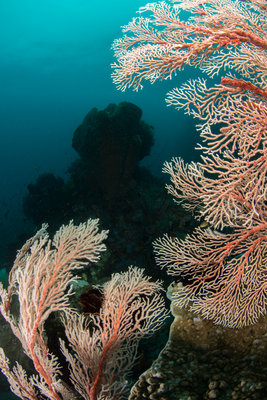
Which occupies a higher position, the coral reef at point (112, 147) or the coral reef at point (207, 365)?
the coral reef at point (112, 147)

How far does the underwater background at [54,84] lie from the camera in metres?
49.4

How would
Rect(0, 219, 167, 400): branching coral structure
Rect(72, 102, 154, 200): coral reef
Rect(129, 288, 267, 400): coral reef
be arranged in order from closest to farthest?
Rect(129, 288, 267, 400): coral reef, Rect(0, 219, 167, 400): branching coral structure, Rect(72, 102, 154, 200): coral reef

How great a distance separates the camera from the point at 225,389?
2215 mm

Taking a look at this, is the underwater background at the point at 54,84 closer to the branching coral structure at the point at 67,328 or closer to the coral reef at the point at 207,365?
the coral reef at the point at 207,365

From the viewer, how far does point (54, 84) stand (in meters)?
62.7

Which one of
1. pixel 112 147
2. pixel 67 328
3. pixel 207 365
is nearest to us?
pixel 207 365

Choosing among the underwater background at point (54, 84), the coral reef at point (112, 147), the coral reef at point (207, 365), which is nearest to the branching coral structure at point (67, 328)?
the coral reef at point (207, 365)

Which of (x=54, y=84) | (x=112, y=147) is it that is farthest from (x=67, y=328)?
(x=54, y=84)

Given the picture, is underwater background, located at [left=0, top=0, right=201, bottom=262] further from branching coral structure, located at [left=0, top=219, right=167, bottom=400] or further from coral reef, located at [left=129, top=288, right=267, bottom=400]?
branching coral structure, located at [left=0, top=219, right=167, bottom=400]

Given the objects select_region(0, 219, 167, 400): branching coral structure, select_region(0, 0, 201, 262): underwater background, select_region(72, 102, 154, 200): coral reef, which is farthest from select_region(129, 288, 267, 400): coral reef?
select_region(0, 0, 201, 262): underwater background

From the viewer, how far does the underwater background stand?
49406mm

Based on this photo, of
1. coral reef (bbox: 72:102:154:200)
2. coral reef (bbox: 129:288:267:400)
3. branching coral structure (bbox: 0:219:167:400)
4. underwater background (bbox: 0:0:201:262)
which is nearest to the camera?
coral reef (bbox: 129:288:267:400)

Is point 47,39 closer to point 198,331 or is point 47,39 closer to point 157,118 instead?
point 157,118

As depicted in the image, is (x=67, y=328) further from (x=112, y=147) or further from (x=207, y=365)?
(x=112, y=147)
